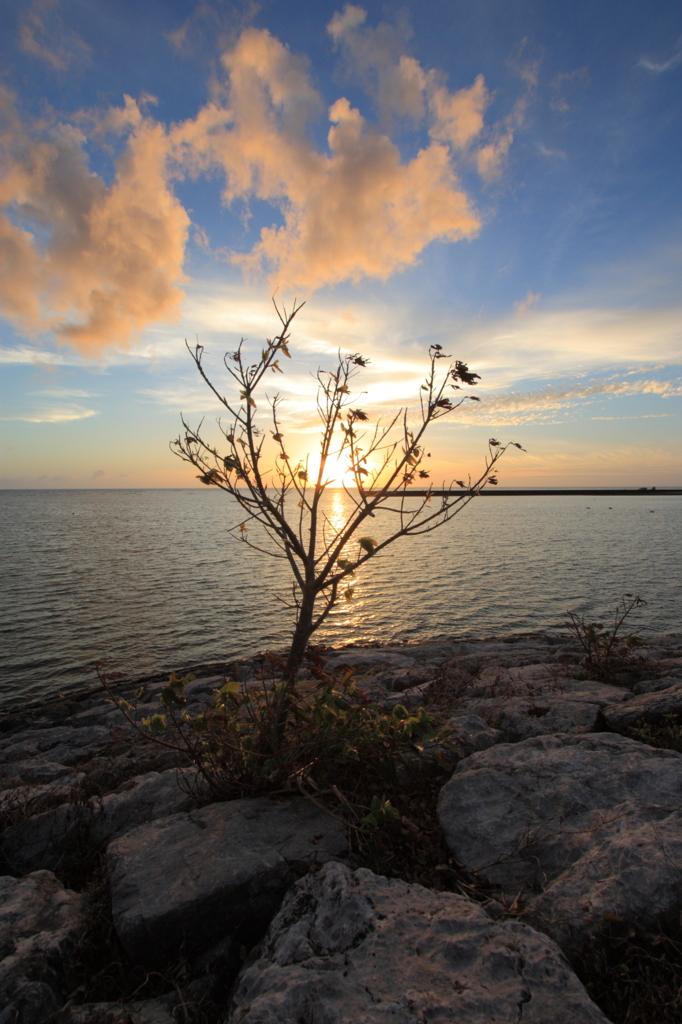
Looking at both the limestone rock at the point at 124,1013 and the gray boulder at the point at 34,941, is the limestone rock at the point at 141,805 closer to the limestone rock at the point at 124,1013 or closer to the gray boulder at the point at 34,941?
the gray boulder at the point at 34,941

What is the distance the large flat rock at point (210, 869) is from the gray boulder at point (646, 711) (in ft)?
13.3

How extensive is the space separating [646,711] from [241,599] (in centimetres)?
2147

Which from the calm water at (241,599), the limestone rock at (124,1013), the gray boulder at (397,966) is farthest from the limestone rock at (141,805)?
the calm water at (241,599)

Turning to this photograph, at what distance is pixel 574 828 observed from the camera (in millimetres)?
4047

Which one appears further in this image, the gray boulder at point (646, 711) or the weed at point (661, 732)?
the gray boulder at point (646, 711)

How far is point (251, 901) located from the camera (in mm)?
3551

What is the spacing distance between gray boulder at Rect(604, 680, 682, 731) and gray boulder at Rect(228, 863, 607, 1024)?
3812 mm

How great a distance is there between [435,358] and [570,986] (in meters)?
4.59

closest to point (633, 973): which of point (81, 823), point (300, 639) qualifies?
point (300, 639)

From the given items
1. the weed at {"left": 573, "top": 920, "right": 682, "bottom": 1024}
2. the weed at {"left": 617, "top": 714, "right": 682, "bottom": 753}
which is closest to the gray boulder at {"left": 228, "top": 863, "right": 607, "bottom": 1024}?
the weed at {"left": 573, "top": 920, "right": 682, "bottom": 1024}

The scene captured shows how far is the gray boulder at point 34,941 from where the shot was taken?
3033 mm

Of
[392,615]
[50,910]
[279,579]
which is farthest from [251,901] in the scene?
[279,579]

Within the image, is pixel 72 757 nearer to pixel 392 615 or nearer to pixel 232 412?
pixel 232 412

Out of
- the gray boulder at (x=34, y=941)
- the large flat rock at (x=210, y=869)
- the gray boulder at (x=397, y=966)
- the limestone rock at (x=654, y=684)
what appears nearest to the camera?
the gray boulder at (x=397, y=966)
